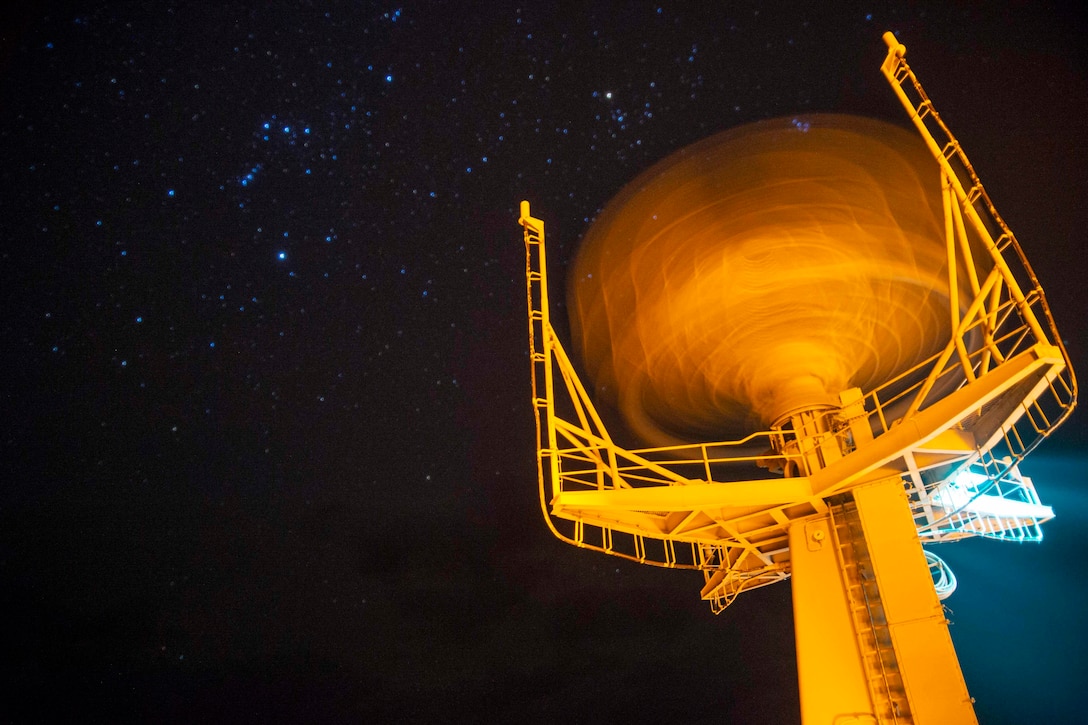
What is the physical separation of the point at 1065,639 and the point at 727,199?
964 inches

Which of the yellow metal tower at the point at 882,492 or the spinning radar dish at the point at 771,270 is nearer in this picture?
the yellow metal tower at the point at 882,492

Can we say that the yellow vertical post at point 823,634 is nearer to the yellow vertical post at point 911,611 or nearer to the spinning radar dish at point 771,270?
the yellow vertical post at point 911,611

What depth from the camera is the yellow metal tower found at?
24.1ft

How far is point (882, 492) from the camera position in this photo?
8531 millimetres

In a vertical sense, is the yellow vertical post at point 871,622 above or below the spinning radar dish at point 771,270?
below

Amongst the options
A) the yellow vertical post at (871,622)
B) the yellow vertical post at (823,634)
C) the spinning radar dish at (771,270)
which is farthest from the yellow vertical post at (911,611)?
the spinning radar dish at (771,270)

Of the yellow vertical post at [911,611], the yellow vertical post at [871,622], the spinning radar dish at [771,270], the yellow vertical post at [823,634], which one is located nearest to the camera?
the yellow vertical post at [911,611]

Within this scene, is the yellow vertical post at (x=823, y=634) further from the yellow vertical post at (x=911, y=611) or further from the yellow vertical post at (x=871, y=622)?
the yellow vertical post at (x=911, y=611)

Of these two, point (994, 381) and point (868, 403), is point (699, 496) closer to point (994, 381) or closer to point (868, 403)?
point (994, 381)

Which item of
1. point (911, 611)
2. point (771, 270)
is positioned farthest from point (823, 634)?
point (771, 270)

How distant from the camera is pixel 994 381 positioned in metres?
6.88

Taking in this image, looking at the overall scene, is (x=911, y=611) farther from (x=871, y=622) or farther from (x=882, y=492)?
(x=882, y=492)

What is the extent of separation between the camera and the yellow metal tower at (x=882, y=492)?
733 centimetres

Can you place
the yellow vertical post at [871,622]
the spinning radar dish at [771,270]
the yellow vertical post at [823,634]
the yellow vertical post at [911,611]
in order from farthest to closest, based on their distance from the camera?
the spinning radar dish at [771,270]
the yellow vertical post at [823,634]
the yellow vertical post at [871,622]
the yellow vertical post at [911,611]
